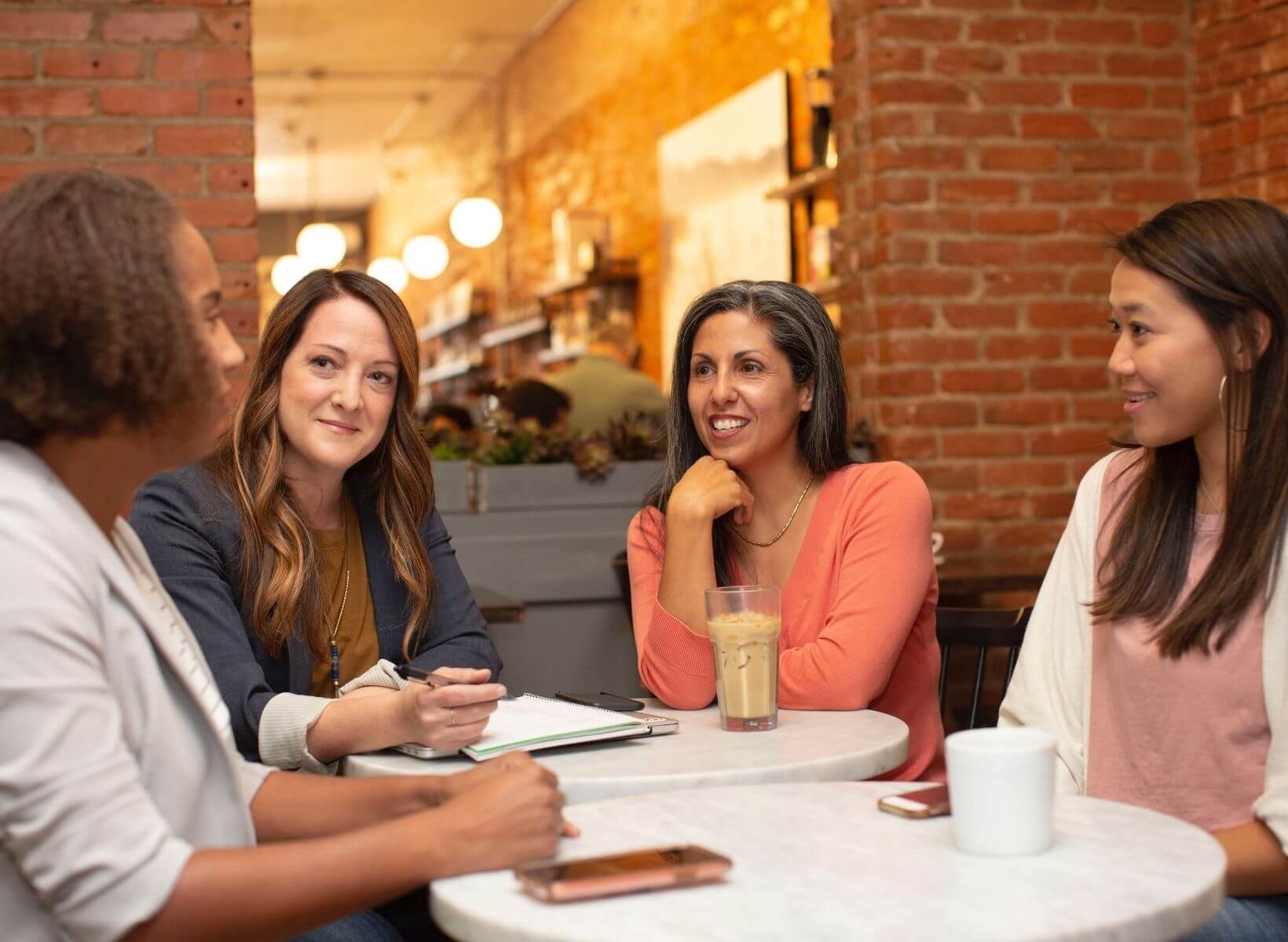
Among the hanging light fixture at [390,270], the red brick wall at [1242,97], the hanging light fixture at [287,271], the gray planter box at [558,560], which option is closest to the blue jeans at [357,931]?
the gray planter box at [558,560]

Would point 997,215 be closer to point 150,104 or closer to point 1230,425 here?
point 150,104

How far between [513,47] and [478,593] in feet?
23.8

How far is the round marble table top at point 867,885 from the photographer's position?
1.02m

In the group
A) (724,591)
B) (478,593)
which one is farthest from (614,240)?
(724,591)

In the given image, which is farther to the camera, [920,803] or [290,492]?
[290,492]

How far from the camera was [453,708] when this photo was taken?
159 cm

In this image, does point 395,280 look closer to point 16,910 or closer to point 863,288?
point 863,288

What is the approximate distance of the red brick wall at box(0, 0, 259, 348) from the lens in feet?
11.5

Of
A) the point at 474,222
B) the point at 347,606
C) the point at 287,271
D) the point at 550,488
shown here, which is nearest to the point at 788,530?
A: the point at 347,606

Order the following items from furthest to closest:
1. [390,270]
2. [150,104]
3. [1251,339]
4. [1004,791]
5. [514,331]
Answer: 1. [390,270]
2. [514,331]
3. [150,104]
4. [1251,339]
5. [1004,791]

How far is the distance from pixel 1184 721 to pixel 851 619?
19.6 inches

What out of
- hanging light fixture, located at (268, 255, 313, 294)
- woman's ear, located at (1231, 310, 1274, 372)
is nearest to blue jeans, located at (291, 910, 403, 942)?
woman's ear, located at (1231, 310, 1274, 372)

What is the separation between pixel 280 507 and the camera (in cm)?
210

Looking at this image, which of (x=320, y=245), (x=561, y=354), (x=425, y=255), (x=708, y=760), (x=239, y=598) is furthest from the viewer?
(x=425, y=255)
